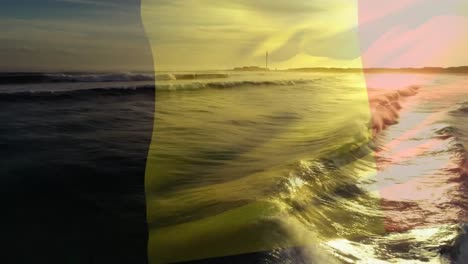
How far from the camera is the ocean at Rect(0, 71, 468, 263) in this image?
4.22 metres

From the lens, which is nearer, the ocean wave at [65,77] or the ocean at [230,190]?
the ocean at [230,190]

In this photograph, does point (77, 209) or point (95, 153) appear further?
point (95, 153)

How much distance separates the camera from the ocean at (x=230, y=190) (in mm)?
4223

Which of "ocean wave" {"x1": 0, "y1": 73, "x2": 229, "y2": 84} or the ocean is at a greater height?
"ocean wave" {"x1": 0, "y1": 73, "x2": 229, "y2": 84}

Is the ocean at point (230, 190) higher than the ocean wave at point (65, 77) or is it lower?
lower

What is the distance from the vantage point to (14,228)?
15.0 ft

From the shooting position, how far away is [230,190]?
597cm

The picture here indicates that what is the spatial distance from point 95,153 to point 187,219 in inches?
147

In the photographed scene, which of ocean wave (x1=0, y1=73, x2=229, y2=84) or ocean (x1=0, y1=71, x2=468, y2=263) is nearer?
ocean (x1=0, y1=71, x2=468, y2=263)

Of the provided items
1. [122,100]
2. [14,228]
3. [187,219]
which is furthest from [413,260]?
[122,100]

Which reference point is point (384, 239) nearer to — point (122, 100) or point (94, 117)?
point (94, 117)

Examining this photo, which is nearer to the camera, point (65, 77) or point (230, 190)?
point (230, 190)

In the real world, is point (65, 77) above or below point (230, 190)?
above

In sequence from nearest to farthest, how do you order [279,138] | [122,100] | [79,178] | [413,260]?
[413,260]
[79,178]
[279,138]
[122,100]
